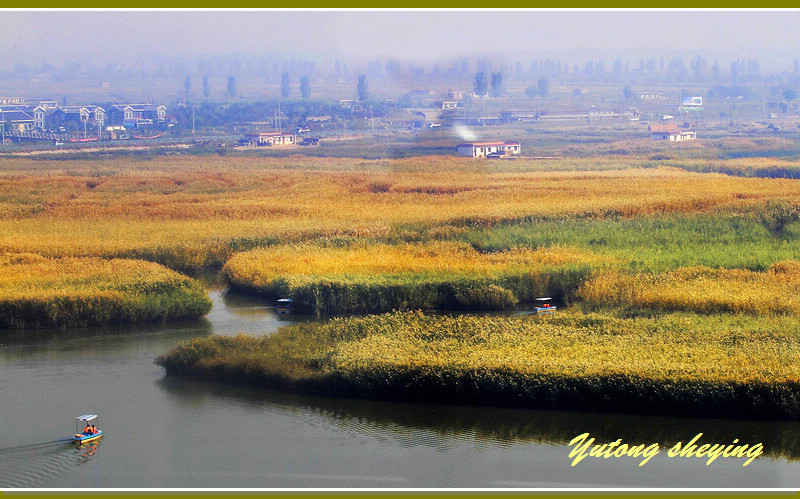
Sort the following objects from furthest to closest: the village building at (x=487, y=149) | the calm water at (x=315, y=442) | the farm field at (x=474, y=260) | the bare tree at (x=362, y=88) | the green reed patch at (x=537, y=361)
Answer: the village building at (x=487, y=149), the bare tree at (x=362, y=88), the farm field at (x=474, y=260), the green reed patch at (x=537, y=361), the calm water at (x=315, y=442)

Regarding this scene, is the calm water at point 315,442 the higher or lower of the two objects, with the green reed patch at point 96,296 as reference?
lower

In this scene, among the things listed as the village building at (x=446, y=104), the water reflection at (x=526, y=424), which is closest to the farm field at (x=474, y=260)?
the water reflection at (x=526, y=424)

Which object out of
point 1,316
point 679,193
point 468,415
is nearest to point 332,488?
point 468,415

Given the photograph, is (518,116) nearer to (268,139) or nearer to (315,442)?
(268,139)

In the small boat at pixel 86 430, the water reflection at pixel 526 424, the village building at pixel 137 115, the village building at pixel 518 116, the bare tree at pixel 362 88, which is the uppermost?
the bare tree at pixel 362 88

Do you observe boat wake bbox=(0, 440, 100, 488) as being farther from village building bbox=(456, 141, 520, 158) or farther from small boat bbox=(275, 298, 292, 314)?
village building bbox=(456, 141, 520, 158)

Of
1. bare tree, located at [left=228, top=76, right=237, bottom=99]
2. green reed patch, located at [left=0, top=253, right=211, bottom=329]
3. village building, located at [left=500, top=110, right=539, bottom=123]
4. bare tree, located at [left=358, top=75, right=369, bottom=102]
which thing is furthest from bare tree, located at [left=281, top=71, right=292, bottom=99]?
green reed patch, located at [left=0, top=253, right=211, bottom=329]

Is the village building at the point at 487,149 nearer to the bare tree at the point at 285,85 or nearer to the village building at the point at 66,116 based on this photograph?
the bare tree at the point at 285,85
